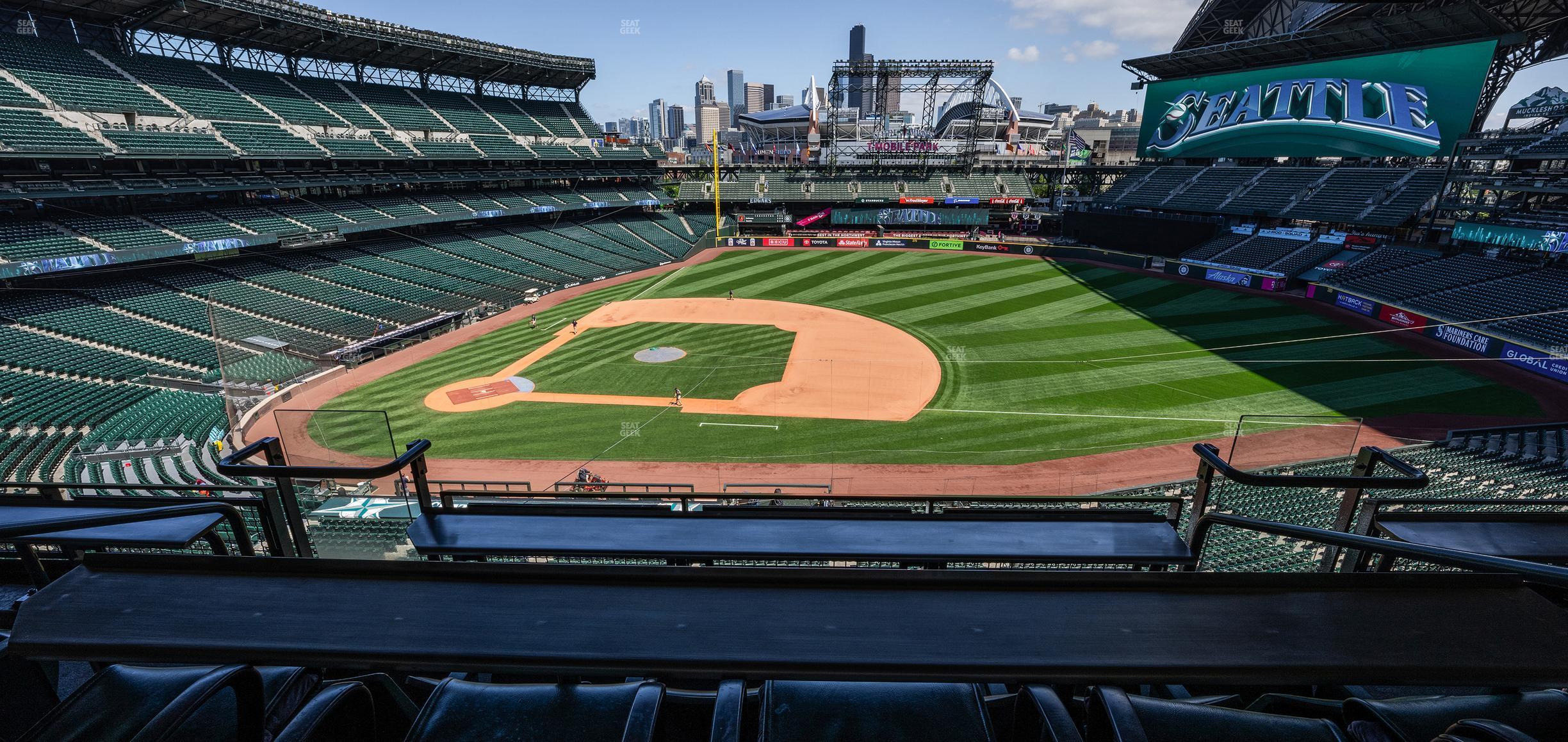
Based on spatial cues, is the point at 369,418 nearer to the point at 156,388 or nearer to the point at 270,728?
the point at 270,728

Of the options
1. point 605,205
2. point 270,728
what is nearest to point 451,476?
point 270,728

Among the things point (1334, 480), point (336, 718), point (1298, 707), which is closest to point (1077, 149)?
point (1334, 480)

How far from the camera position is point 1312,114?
49.6 m

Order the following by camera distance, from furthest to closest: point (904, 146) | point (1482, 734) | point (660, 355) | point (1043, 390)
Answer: point (904, 146), point (660, 355), point (1043, 390), point (1482, 734)

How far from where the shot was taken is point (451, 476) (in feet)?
71.2

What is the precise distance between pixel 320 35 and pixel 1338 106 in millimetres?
79366

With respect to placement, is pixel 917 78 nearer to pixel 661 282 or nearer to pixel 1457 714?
pixel 661 282

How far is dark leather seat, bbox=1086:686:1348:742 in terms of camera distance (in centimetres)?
214

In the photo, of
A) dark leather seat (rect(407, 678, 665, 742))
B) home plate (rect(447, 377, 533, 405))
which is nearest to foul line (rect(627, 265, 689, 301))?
home plate (rect(447, 377, 533, 405))

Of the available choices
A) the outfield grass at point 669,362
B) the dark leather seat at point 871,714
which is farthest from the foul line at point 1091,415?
the dark leather seat at point 871,714

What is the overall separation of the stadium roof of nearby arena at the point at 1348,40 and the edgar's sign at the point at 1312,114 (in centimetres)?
210

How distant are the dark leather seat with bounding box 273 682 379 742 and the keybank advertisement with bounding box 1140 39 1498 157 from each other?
214ft

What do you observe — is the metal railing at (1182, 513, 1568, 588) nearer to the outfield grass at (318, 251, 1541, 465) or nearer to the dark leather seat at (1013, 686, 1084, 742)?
the dark leather seat at (1013, 686, 1084, 742)

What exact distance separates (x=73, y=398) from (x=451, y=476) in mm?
14873
